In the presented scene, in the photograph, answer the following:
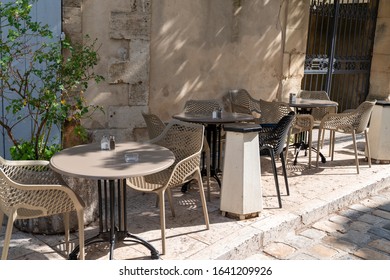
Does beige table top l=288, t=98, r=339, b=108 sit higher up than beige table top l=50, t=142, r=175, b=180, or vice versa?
beige table top l=288, t=98, r=339, b=108

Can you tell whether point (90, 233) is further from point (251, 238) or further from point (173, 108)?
point (173, 108)

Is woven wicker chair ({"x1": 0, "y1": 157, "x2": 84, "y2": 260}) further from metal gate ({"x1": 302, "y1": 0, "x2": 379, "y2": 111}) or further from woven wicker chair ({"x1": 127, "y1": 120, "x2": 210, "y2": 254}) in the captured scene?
metal gate ({"x1": 302, "y1": 0, "x2": 379, "y2": 111})

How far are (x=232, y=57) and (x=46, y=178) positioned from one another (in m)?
3.83

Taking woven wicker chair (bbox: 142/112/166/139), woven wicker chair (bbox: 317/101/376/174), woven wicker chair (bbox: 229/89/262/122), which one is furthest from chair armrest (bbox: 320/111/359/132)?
woven wicker chair (bbox: 142/112/166/139)

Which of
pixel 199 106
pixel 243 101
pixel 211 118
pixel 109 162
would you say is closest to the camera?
pixel 109 162

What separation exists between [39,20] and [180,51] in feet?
6.20

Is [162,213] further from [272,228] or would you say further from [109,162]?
[272,228]

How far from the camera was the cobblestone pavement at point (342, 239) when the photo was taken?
3.92 metres

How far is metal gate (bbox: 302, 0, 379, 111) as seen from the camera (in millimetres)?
8258

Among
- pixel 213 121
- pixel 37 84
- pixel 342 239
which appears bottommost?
pixel 342 239

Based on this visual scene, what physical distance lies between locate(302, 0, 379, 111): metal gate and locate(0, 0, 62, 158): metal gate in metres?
4.76

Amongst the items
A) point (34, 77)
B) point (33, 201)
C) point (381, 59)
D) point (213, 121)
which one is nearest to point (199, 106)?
point (213, 121)

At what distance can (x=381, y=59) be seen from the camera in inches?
368

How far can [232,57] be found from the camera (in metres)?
6.63
